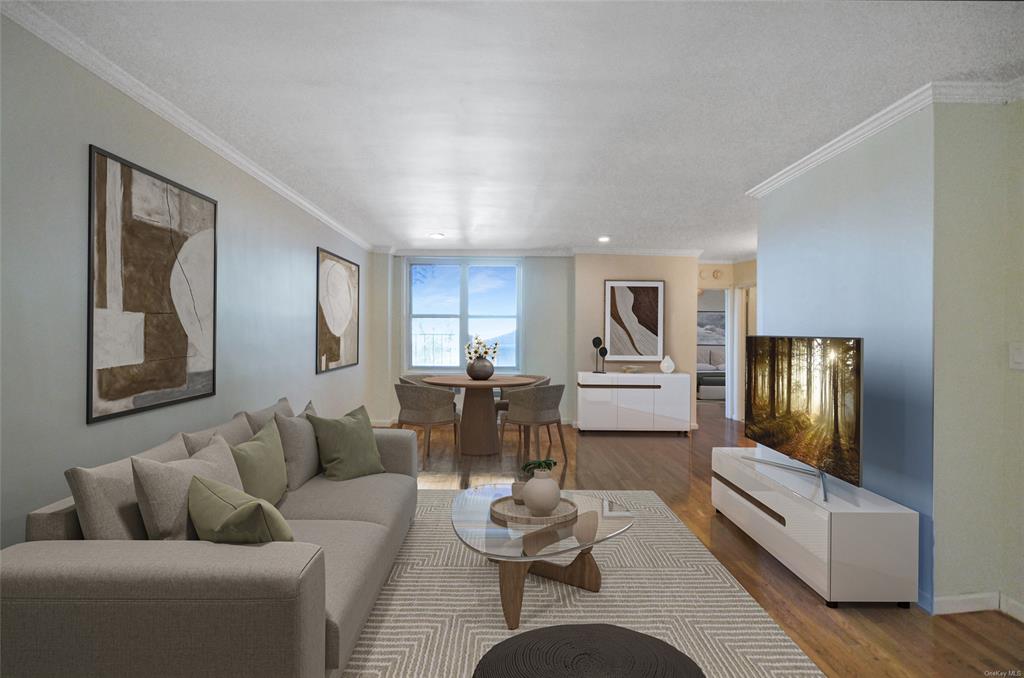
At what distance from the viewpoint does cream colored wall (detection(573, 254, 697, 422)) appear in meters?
7.45

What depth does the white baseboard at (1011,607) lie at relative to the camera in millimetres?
2453

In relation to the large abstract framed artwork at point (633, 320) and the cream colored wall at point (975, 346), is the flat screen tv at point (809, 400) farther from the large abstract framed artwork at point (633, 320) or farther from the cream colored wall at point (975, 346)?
the large abstract framed artwork at point (633, 320)

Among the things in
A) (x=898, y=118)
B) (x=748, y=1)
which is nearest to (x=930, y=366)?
(x=898, y=118)

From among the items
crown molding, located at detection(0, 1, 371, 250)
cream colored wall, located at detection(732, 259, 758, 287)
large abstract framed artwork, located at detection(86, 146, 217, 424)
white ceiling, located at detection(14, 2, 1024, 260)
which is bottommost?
large abstract framed artwork, located at detection(86, 146, 217, 424)

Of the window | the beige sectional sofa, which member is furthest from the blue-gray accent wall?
the window

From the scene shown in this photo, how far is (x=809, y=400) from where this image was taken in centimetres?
295

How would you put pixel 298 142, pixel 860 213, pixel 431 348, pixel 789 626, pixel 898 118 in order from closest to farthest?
pixel 789 626, pixel 898 118, pixel 860 213, pixel 298 142, pixel 431 348

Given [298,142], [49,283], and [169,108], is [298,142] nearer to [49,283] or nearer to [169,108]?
[169,108]

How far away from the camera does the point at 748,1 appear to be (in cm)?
181

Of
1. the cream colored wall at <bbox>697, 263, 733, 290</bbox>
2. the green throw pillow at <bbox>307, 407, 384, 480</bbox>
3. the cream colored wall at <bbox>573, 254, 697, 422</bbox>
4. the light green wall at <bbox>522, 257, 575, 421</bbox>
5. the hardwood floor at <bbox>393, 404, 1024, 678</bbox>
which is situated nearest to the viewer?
the hardwood floor at <bbox>393, 404, 1024, 678</bbox>

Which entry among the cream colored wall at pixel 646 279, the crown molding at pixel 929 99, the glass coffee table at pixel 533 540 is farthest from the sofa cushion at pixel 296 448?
the cream colored wall at pixel 646 279

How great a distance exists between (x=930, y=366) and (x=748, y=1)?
1864 millimetres

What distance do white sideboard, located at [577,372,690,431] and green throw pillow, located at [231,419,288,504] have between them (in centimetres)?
472

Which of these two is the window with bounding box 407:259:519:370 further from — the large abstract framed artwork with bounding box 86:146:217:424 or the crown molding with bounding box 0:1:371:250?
the large abstract framed artwork with bounding box 86:146:217:424
